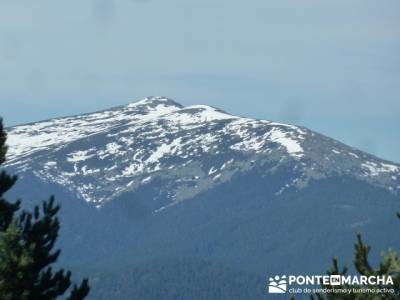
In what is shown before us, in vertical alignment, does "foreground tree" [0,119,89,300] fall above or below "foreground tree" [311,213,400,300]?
below

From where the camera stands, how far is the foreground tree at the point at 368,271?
3650 centimetres

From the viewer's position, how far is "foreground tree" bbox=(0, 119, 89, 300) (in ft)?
155

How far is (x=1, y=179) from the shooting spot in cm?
5256

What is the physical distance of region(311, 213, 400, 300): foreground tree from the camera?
120ft

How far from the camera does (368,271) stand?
38.0m

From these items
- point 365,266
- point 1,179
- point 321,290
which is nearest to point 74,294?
point 1,179

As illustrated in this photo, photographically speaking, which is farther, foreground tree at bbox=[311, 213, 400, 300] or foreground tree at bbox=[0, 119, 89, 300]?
foreground tree at bbox=[0, 119, 89, 300]

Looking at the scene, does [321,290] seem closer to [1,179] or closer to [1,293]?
[1,293]

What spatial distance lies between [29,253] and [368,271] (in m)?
16.5

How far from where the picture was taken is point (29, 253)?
48.1 meters

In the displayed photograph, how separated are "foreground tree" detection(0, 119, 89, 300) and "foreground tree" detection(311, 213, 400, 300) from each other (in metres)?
13.9

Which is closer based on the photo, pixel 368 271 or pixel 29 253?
pixel 368 271

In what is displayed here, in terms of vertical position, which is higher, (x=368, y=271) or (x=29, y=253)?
(x=368, y=271)

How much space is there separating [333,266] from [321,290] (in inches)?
97.7
